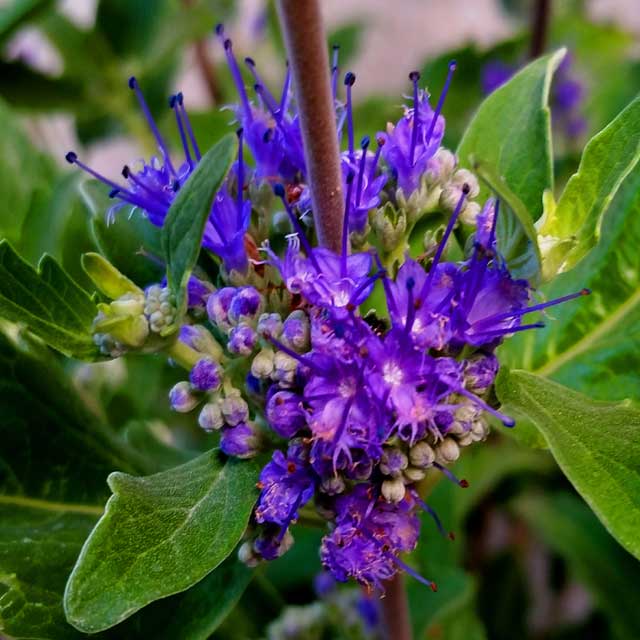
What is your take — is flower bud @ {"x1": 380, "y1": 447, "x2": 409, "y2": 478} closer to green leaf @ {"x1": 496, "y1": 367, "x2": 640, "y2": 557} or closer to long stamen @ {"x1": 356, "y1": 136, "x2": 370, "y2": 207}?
green leaf @ {"x1": 496, "y1": 367, "x2": 640, "y2": 557}

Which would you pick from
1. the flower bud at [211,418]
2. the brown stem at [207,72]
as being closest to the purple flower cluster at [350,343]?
Answer: the flower bud at [211,418]

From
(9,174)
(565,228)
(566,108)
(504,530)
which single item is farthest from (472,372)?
(504,530)

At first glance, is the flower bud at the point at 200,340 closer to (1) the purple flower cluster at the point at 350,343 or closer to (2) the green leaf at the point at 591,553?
(1) the purple flower cluster at the point at 350,343

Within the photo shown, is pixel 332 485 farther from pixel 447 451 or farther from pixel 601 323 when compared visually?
pixel 601 323

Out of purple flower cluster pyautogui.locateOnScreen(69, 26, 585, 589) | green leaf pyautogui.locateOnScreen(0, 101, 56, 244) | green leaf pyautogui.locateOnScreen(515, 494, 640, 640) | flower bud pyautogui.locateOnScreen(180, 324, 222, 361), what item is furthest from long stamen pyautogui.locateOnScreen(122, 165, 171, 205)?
green leaf pyautogui.locateOnScreen(515, 494, 640, 640)

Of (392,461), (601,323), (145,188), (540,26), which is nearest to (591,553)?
(601,323)

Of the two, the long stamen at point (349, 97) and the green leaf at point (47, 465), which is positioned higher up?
the long stamen at point (349, 97)
